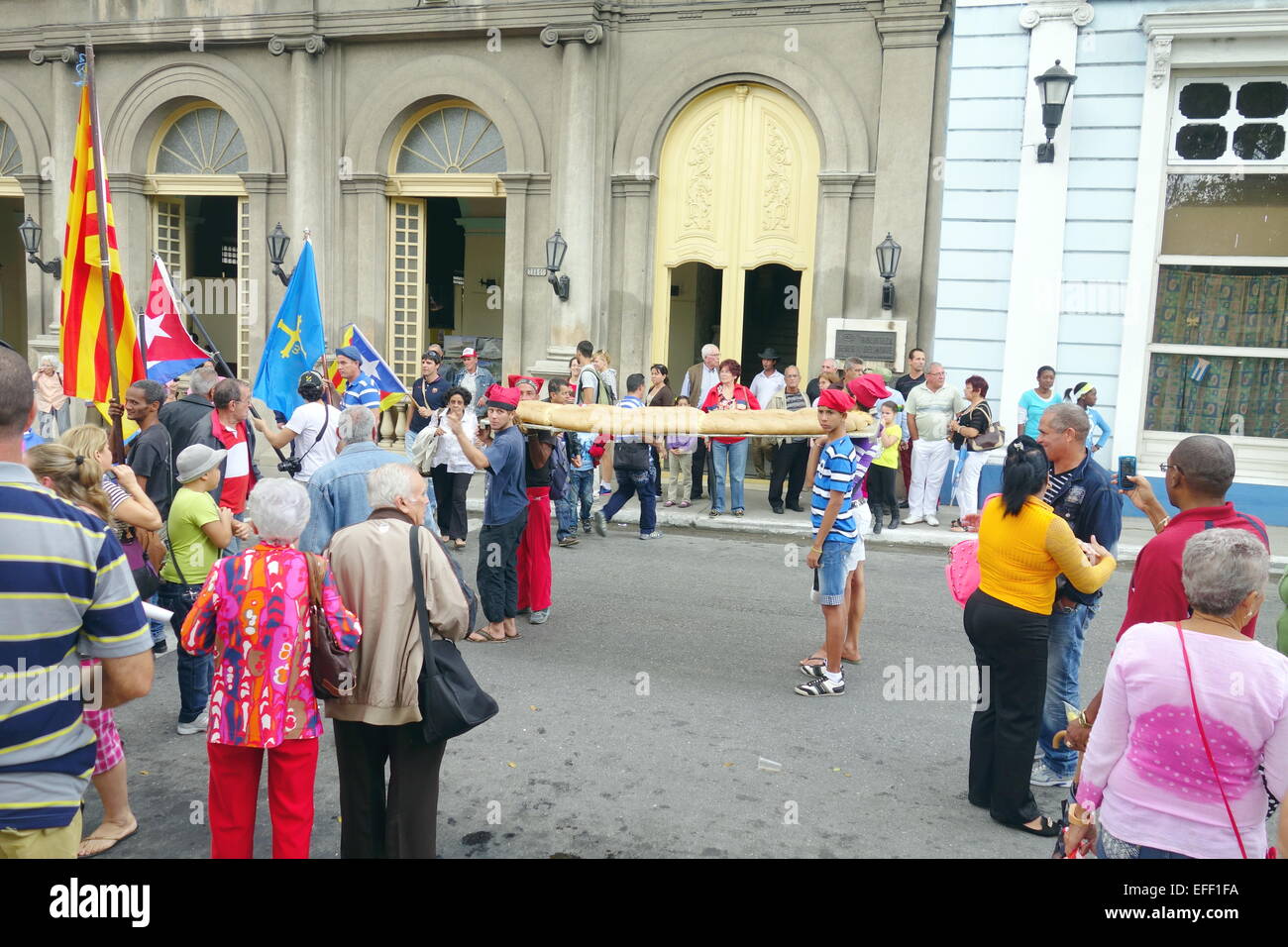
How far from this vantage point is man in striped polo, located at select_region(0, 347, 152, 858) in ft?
8.92

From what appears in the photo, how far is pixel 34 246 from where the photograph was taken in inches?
688

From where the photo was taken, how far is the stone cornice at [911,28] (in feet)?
44.6

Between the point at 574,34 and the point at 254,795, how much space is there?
43.6 feet

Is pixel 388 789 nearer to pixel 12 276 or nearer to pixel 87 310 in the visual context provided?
pixel 87 310

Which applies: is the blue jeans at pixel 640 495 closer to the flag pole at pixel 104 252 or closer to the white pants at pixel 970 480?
the white pants at pixel 970 480

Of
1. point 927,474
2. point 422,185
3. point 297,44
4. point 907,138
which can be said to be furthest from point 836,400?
point 297,44

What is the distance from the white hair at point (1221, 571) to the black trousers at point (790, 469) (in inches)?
392

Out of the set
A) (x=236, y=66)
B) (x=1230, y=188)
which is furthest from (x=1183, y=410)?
(x=236, y=66)

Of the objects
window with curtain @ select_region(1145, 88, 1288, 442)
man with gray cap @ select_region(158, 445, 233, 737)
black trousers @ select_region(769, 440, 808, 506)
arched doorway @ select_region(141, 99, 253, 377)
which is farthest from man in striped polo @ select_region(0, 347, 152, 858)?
arched doorway @ select_region(141, 99, 253, 377)

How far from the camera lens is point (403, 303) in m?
17.1

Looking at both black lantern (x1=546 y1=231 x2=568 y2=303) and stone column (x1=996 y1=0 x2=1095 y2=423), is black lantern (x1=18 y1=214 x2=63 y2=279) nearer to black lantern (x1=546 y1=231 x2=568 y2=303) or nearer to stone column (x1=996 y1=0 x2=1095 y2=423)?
black lantern (x1=546 y1=231 x2=568 y2=303)

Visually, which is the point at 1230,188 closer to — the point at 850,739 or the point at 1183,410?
the point at 1183,410

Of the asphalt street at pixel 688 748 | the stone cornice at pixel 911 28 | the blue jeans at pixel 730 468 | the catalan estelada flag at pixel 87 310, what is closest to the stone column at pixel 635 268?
the blue jeans at pixel 730 468
